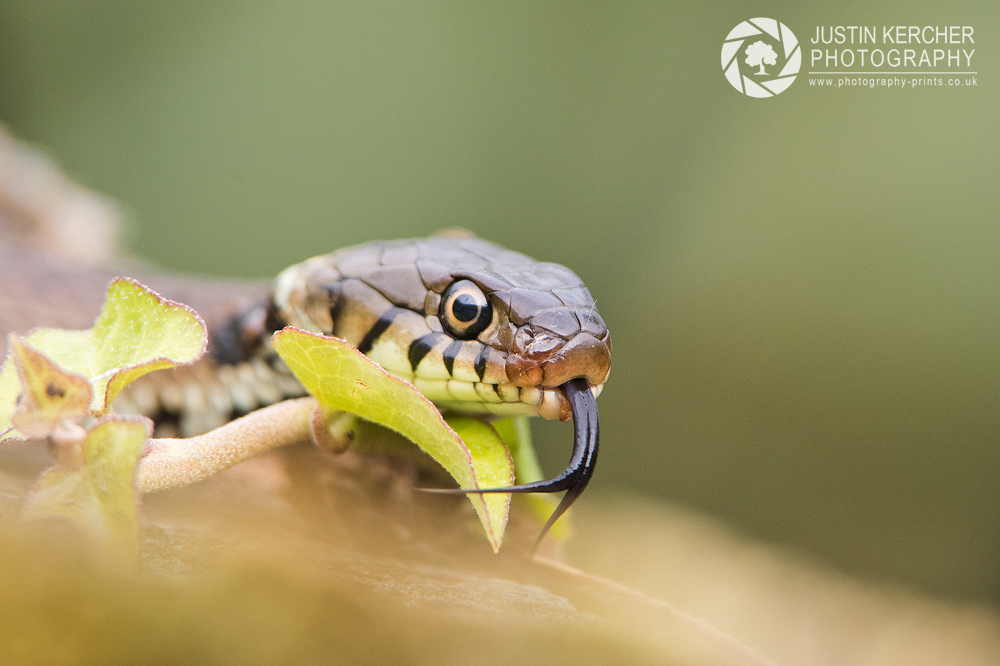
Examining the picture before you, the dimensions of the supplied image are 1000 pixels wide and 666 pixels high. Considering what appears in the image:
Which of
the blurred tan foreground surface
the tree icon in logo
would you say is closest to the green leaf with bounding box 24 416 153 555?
the blurred tan foreground surface

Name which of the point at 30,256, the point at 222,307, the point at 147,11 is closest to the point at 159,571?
the point at 222,307

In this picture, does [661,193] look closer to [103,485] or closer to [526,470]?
[526,470]

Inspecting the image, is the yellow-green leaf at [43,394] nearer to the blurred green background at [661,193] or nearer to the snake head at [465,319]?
the snake head at [465,319]

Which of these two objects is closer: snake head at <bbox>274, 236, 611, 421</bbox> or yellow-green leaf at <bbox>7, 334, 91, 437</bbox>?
yellow-green leaf at <bbox>7, 334, 91, 437</bbox>
